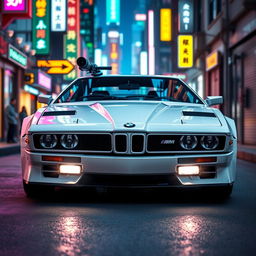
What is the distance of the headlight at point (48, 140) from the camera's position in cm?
500

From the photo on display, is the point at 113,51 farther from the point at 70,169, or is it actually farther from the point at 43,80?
the point at 70,169

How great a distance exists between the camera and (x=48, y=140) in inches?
198

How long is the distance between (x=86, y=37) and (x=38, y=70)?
6963 centimetres

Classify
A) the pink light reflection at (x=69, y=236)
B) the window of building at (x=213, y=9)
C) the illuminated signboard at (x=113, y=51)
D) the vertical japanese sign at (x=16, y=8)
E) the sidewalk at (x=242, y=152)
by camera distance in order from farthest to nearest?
the illuminated signboard at (x=113, y=51), the window of building at (x=213, y=9), the vertical japanese sign at (x=16, y=8), the sidewalk at (x=242, y=152), the pink light reflection at (x=69, y=236)

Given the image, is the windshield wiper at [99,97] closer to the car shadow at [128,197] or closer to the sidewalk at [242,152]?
the car shadow at [128,197]

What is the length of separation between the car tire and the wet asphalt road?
79mm

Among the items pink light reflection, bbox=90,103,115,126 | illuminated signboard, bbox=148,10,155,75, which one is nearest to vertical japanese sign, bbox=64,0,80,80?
illuminated signboard, bbox=148,10,155,75

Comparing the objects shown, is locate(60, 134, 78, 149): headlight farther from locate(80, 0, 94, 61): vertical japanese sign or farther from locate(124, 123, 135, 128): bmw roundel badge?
locate(80, 0, 94, 61): vertical japanese sign

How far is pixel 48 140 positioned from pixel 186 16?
2542 cm

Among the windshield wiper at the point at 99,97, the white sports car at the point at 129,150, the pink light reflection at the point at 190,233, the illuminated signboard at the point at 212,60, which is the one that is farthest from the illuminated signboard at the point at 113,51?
the pink light reflection at the point at 190,233

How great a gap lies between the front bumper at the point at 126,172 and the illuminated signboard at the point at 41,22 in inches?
1006

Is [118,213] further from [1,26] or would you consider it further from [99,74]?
[1,26]

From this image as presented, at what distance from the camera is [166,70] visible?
206ft

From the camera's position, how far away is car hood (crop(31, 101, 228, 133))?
4.93 m
